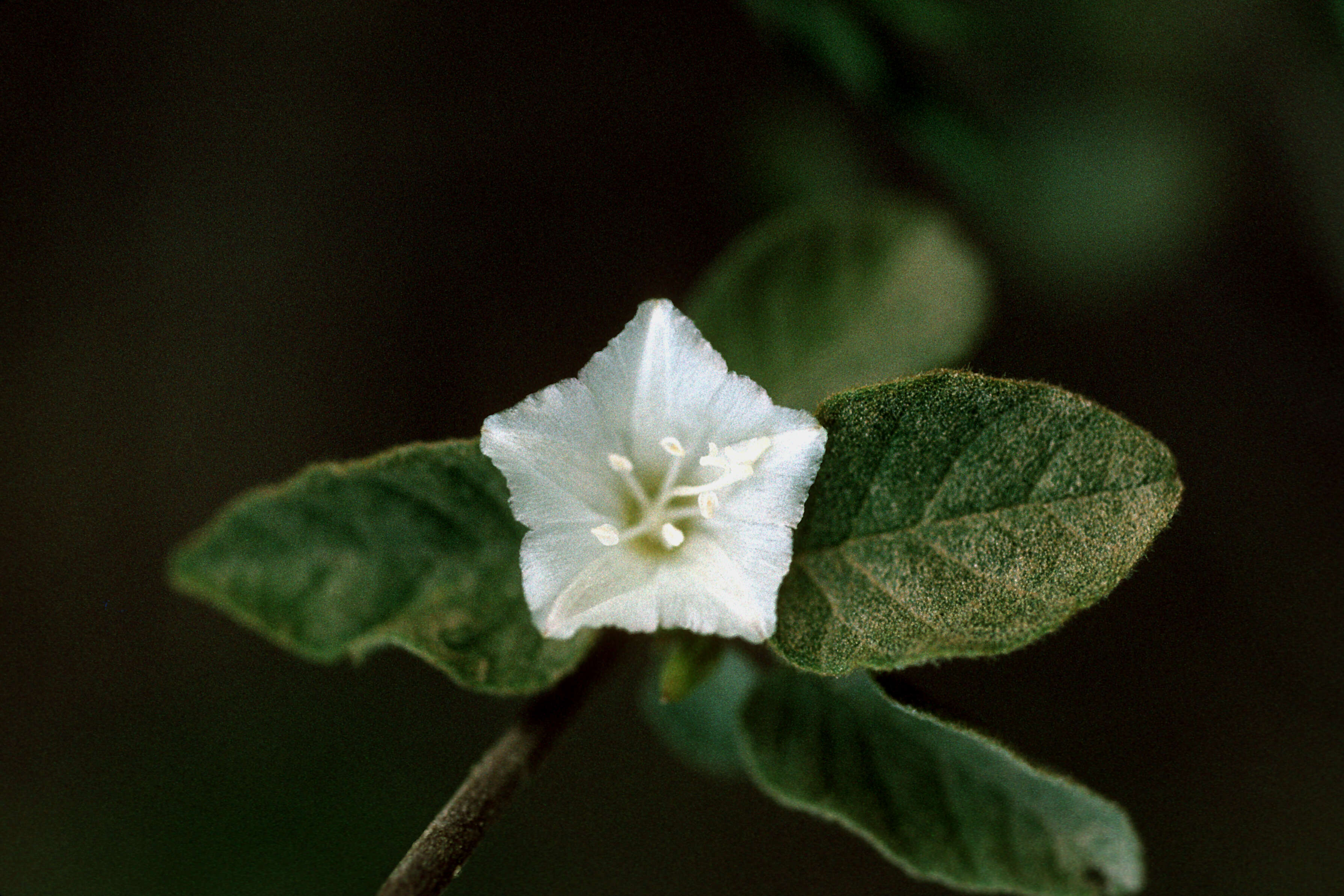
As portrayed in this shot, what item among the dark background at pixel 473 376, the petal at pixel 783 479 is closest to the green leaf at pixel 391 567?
the petal at pixel 783 479

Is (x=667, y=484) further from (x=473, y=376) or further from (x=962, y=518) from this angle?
(x=473, y=376)

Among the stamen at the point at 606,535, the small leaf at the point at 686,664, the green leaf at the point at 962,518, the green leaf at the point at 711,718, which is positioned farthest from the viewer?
the green leaf at the point at 711,718

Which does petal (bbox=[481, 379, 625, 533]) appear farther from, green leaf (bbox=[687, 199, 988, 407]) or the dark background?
the dark background

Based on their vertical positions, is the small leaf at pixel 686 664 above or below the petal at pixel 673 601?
below

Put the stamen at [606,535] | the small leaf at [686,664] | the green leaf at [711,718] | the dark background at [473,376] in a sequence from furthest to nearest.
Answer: the dark background at [473,376] → the green leaf at [711,718] → the small leaf at [686,664] → the stamen at [606,535]

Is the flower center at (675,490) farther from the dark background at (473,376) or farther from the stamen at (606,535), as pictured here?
the dark background at (473,376)

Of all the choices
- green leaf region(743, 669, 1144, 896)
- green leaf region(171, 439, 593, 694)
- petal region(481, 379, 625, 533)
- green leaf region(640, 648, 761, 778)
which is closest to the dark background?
green leaf region(640, 648, 761, 778)

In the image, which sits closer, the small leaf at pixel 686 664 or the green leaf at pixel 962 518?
the green leaf at pixel 962 518
